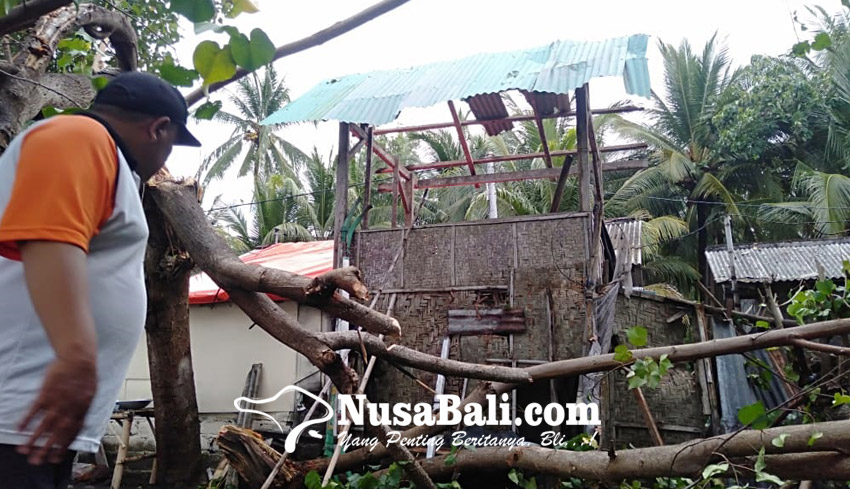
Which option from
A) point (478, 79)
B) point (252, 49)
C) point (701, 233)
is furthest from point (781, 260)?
point (252, 49)

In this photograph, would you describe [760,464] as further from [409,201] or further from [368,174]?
[409,201]

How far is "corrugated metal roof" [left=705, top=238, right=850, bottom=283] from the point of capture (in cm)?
1043

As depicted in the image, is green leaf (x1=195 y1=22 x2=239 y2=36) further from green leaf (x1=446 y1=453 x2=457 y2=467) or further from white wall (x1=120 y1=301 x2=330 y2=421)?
white wall (x1=120 y1=301 x2=330 y2=421)

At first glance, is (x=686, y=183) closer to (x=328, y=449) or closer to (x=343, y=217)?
(x=343, y=217)

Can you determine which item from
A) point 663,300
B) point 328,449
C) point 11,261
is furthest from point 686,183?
point 11,261

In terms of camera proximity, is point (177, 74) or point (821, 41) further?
point (821, 41)

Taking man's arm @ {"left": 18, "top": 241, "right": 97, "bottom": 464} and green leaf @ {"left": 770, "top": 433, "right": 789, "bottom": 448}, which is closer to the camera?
man's arm @ {"left": 18, "top": 241, "right": 97, "bottom": 464}

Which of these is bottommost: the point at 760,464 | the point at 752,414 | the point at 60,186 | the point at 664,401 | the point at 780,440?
the point at 664,401

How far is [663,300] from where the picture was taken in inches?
279

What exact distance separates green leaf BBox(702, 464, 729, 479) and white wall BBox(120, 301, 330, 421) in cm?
659

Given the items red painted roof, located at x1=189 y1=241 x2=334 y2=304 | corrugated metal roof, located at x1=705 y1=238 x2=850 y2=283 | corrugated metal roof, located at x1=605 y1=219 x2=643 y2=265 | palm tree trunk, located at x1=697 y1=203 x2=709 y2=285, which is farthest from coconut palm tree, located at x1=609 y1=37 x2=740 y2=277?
red painted roof, located at x1=189 y1=241 x2=334 y2=304

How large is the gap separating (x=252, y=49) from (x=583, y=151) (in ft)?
19.2

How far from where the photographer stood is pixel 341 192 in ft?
24.6

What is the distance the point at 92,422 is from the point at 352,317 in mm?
1425
